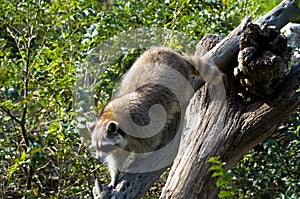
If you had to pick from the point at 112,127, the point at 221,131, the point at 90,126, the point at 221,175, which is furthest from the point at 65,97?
the point at 221,175

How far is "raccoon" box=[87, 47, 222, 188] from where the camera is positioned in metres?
4.26

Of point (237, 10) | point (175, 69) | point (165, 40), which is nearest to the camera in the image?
point (175, 69)

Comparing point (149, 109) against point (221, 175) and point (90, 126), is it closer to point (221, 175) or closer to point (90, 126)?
point (90, 126)

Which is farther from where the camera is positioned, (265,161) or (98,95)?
(265,161)

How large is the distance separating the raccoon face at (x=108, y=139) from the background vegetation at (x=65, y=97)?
0.37 metres

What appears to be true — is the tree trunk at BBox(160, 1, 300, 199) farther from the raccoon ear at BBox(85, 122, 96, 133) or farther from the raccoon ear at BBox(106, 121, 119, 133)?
the raccoon ear at BBox(85, 122, 96, 133)

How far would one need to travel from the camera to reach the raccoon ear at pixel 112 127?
4215mm

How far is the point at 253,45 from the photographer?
385cm

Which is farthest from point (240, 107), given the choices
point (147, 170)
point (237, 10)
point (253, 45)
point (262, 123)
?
point (237, 10)

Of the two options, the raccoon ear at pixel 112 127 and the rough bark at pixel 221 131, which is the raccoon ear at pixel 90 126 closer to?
the raccoon ear at pixel 112 127

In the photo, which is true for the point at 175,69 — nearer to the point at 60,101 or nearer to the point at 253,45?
the point at 253,45

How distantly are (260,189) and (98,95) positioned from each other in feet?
5.98

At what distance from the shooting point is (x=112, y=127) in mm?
4230

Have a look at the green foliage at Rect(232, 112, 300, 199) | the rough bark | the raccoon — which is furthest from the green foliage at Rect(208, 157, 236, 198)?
the green foliage at Rect(232, 112, 300, 199)
